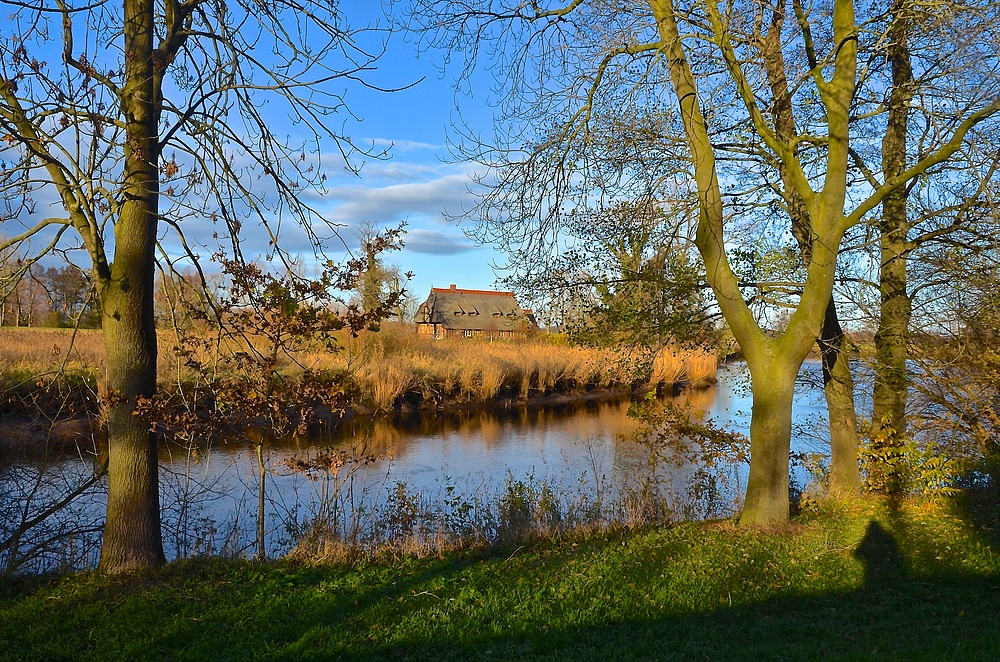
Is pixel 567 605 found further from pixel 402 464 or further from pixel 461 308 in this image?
pixel 461 308

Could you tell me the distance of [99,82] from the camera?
5.62 m

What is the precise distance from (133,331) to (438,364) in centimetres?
2103

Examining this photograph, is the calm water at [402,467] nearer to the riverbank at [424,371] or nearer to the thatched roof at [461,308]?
the riverbank at [424,371]

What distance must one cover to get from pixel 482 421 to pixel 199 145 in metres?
17.4

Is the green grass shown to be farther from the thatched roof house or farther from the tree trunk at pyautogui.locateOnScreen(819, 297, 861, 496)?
the thatched roof house

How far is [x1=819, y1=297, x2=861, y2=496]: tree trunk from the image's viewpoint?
10.2 m

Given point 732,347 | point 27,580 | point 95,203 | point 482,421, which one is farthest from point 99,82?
point 482,421

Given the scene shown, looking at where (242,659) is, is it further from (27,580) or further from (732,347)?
(732,347)

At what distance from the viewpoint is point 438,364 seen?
89.8ft

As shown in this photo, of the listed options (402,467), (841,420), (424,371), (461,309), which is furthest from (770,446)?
(461,309)

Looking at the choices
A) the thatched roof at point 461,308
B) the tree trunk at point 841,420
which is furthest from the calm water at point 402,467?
the thatched roof at point 461,308

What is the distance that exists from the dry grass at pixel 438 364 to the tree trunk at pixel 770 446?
11.2 metres

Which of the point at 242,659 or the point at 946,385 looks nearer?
the point at 242,659

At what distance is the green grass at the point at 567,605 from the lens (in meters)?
5.04
